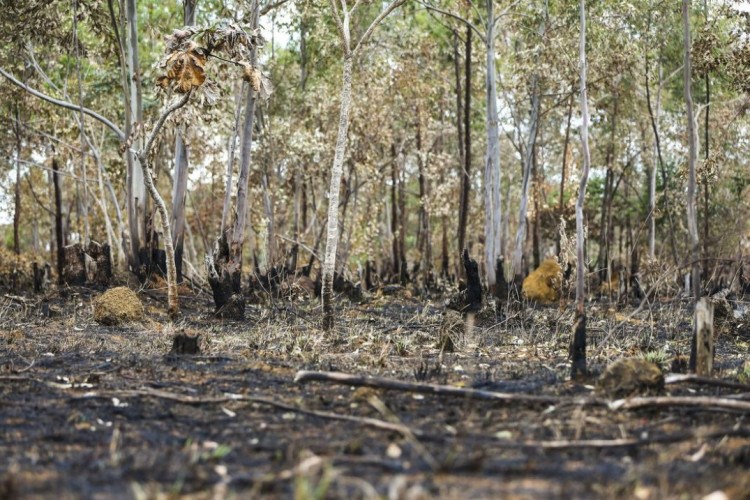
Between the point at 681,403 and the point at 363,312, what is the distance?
9133 mm

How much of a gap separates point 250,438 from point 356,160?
18.5 m

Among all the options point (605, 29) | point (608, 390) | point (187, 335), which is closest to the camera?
point (608, 390)

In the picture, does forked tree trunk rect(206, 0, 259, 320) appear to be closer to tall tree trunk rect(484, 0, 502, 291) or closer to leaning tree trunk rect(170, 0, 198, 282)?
leaning tree trunk rect(170, 0, 198, 282)

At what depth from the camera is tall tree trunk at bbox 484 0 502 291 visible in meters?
17.0

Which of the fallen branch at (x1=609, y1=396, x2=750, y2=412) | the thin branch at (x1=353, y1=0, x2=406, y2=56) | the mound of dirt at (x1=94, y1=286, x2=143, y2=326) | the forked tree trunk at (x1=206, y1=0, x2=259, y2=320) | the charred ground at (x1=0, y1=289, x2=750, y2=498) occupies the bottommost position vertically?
the charred ground at (x1=0, y1=289, x2=750, y2=498)

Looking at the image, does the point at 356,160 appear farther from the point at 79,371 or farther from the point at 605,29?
the point at 79,371

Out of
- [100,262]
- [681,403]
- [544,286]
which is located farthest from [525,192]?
[681,403]

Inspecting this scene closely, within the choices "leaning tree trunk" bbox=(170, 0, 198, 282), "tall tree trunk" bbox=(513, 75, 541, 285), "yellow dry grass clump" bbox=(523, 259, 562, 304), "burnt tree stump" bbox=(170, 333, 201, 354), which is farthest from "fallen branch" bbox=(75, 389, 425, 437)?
"tall tree trunk" bbox=(513, 75, 541, 285)

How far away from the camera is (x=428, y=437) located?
4.12 meters

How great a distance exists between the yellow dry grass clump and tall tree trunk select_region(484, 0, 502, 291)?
75 cm

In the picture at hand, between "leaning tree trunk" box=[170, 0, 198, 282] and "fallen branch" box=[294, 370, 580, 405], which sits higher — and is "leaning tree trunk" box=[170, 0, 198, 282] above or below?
above

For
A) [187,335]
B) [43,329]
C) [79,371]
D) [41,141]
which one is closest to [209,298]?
[43,329]

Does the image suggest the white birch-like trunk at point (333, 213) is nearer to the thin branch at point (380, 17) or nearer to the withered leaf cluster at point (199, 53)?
the thin branch at point (380, 17)

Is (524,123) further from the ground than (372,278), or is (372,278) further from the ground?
(524,123)
